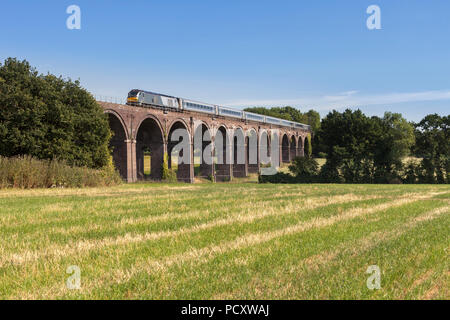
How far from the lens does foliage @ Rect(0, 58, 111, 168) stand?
26281mm

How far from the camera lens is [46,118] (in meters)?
27.9

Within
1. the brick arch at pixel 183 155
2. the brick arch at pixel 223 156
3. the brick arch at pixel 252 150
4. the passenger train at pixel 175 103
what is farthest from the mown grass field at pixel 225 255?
the brick arch at pixel 252 150

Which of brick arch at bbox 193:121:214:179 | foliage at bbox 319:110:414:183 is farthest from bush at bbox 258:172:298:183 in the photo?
brick arch at bbox 193:121:214:179

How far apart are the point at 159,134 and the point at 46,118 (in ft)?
60.4

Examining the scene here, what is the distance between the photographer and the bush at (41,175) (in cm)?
1902

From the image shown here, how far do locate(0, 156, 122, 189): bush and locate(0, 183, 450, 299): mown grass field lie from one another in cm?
1154

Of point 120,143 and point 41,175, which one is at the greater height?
point 120,143

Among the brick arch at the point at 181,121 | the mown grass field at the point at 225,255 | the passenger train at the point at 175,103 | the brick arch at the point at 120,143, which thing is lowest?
the mown grass field at the point at 225,255

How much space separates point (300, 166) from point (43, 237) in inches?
1436

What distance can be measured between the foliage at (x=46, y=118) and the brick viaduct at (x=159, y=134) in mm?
3959

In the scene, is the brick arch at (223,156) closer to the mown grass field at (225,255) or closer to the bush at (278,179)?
the bush at (278,179)

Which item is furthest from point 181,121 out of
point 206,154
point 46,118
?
point 46,118

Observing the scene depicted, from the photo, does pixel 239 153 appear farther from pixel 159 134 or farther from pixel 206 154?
pixel 159 134
